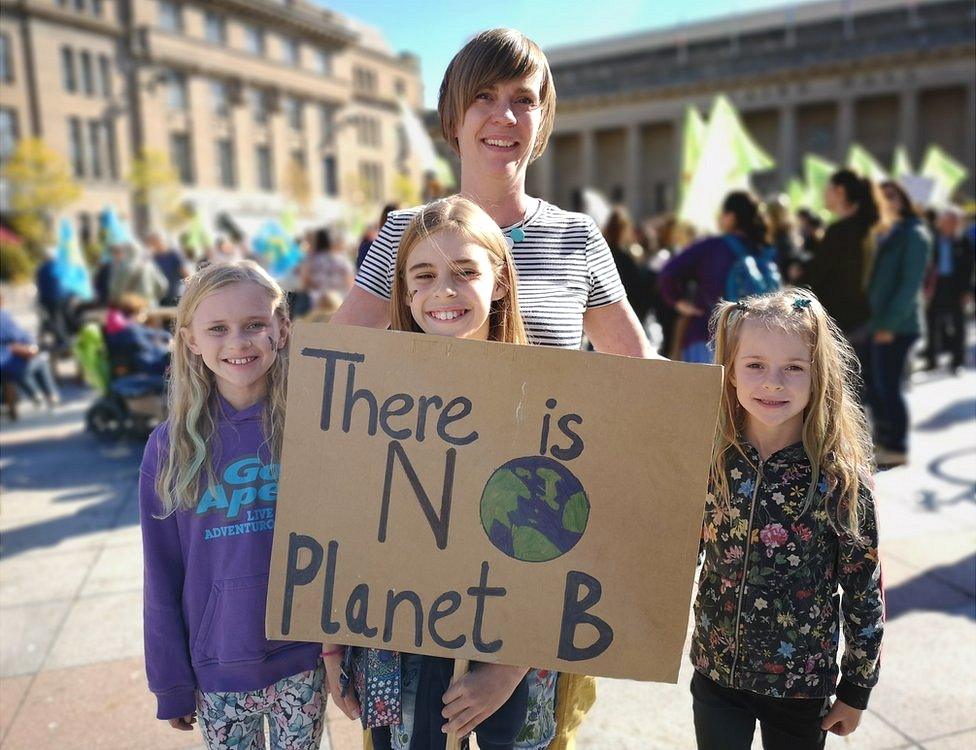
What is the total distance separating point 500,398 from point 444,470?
0.18 meters

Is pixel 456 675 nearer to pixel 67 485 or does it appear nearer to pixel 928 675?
pixel 928 675

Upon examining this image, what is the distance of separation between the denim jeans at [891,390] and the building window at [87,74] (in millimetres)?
45934

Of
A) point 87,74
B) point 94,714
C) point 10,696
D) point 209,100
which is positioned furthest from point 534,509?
point 209,100

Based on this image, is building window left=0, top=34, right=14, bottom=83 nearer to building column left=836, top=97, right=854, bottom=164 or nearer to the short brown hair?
the short brown hair

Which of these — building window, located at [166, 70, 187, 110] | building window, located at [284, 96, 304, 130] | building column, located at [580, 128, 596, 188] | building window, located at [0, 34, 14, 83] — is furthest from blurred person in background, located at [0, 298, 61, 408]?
building column, located at [580, 128, 596, 188]

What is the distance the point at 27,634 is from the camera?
3.46 meters

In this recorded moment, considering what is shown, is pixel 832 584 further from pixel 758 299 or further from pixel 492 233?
pixel 492 233

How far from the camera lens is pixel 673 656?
1433mm

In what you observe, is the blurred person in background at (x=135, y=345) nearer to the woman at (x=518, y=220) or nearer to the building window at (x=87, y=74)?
the woman at (x=518, y=220)

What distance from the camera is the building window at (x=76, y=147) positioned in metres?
40.6

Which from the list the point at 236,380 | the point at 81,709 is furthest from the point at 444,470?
the point at 81,709

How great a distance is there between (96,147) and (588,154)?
32697 mm

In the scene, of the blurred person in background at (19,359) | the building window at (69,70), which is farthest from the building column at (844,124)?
the blurred person in background at (19,359)

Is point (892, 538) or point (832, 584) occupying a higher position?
point (832, 584)
